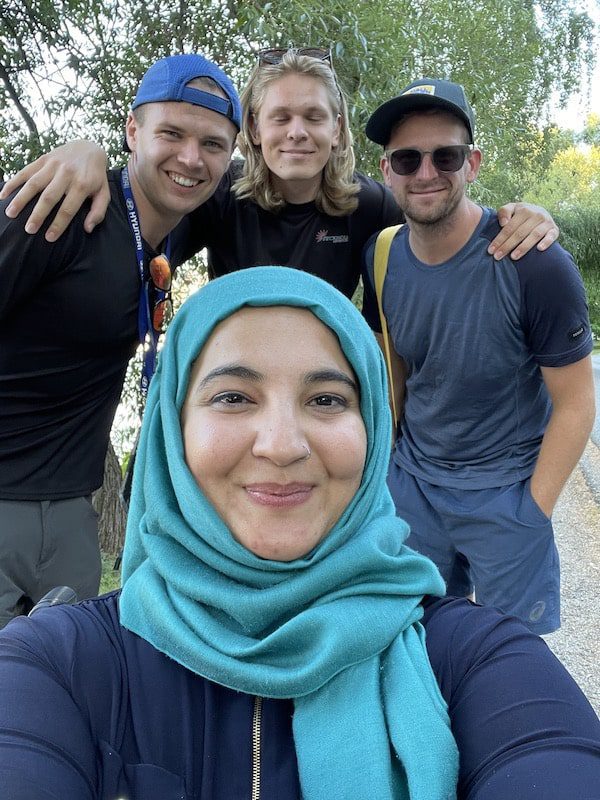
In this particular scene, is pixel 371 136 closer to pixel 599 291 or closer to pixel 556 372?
pixel 556 372

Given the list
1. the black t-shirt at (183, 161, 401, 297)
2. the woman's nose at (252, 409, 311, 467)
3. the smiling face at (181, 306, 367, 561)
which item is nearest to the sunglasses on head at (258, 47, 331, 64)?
the black t-shirt at (183, 161, 401, 297)

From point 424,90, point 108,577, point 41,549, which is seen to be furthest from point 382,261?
→ point 108,577

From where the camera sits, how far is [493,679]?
1.37 metres

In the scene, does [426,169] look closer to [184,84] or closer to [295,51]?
[295,51]

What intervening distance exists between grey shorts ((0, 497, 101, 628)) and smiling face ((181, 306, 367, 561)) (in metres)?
1.30

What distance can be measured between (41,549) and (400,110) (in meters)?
2.20

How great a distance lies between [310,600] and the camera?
156 centimetres

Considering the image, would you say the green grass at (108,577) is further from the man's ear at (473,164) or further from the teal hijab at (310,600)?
the teal hijab at (310,600)

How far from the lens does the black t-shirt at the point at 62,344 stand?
243 centimetres

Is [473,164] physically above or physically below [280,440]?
above

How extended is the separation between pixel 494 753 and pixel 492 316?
6.12 ft

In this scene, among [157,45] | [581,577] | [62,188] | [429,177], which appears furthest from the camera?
[581,577]

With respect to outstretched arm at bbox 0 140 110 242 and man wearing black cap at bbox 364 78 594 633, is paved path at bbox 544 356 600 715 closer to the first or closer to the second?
man wearing black cap at bbox 364 78 594 633

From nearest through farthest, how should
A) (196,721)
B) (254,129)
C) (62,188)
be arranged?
(196,721)
(62,188)
(254,129)
